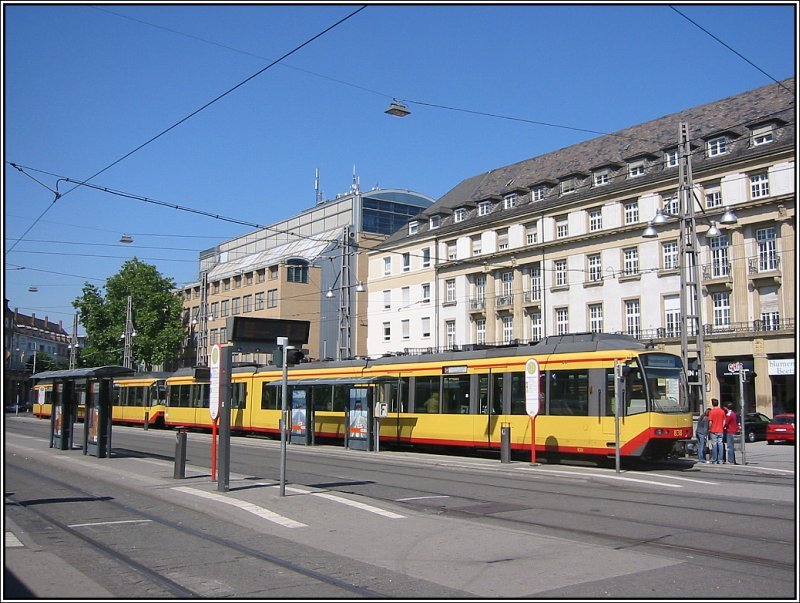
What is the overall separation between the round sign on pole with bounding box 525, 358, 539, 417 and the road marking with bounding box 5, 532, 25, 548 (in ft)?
45.8

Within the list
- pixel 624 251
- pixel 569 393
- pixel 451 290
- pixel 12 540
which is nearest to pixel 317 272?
pixel 451 290

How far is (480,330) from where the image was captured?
59094 millimetres

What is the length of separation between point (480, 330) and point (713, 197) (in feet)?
64.0

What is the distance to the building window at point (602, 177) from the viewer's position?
171 feet

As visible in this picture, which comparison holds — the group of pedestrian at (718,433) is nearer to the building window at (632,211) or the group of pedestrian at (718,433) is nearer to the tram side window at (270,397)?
the tram side window at (270,397)

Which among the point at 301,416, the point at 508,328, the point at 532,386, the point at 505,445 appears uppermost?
the point at 508,328

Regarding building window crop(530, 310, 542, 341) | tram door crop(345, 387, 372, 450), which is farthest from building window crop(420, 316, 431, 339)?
tram door crop(345, 387, 372, 450)

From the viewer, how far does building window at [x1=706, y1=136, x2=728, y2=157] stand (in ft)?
151

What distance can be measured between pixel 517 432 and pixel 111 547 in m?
15.3

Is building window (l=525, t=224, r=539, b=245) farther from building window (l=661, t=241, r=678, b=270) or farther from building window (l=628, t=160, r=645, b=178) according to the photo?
building window (l=661, t=241, r=678, b=270)

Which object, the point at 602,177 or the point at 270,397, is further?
the point at 602,177

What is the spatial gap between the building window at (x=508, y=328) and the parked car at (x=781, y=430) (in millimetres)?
22120

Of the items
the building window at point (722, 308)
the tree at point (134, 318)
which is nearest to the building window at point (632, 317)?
the building window at point (722, 308)

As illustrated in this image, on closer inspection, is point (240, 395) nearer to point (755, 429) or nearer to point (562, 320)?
point (562, 320)
